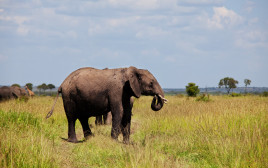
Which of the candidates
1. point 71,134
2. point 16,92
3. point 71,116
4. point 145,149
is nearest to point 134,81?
point 71,116

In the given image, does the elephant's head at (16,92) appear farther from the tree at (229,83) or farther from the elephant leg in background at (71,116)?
the tree at (229,83)

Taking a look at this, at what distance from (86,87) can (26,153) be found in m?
3.42

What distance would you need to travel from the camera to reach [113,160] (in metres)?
6.29

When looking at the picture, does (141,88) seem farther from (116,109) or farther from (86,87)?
(86,87)

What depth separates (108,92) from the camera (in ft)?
29.6

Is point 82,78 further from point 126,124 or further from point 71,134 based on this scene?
point 126,124

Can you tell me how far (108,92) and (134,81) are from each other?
0.77 meters

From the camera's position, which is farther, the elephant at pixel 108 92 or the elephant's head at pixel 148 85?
the elephant's head at pixel 148 85

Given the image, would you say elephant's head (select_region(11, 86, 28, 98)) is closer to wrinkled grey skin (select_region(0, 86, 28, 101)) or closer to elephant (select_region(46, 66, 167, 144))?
wrinkled grey skin (select_region(0, 86, 28, 101))

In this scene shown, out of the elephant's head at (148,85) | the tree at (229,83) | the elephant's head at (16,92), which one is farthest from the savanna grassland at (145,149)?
the tree at (229,83)

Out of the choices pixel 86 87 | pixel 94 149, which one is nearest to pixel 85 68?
pixel 86 87

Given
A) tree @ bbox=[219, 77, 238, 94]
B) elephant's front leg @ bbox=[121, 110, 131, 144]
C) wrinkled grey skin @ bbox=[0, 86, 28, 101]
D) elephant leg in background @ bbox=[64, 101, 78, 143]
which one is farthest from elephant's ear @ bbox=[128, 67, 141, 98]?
tree @ bbox=[219, 77, 238, 94]

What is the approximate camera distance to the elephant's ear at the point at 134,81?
29.5 feet

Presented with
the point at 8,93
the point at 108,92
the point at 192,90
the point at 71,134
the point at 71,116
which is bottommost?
the point at 71,134
